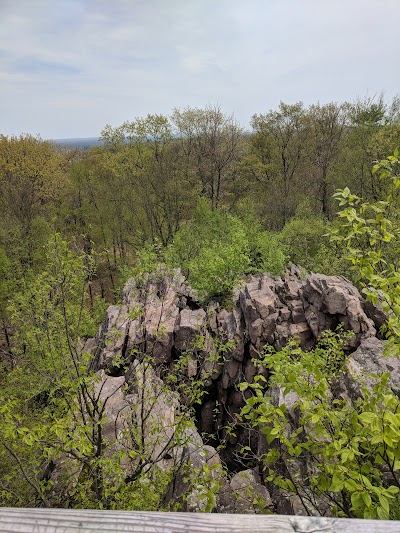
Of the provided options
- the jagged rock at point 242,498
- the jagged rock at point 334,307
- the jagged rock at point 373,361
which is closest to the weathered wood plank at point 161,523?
the jagged rock at point 242,498

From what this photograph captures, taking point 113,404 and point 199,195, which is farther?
point 199,195

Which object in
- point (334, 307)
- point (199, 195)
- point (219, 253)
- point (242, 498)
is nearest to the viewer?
point (242, 498)

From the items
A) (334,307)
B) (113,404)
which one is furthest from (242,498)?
(334,307)

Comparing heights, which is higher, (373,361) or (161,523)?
(161,523)

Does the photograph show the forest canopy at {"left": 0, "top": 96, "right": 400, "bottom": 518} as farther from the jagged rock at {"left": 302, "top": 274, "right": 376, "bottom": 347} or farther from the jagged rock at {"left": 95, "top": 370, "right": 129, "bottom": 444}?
the jagged rock at {"left": 95, "top": 370, "right": 129, "bottom": 444}

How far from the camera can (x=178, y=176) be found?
34.9 m

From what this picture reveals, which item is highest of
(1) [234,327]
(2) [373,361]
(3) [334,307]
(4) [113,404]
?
(3) [334,307]

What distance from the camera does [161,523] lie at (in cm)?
127

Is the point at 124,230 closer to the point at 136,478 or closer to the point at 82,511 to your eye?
the point at 136,478

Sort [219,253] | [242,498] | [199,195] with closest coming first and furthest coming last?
Result: [242,498]
[219,253]
[199,195]

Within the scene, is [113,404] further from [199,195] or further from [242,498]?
[199,195]

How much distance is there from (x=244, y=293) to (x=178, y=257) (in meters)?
10.3

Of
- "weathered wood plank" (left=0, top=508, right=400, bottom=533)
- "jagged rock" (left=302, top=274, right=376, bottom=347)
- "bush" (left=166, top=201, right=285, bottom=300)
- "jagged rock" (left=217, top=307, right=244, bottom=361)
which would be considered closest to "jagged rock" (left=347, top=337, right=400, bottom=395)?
"jagged rock" (left=302, top=274, right=376, bottom=347)

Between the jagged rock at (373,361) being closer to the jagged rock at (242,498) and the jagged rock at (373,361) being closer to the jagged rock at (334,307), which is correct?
the jagged rock at (334,307)
